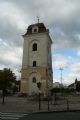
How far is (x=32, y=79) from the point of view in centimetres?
6975

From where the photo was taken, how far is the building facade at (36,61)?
225 ft

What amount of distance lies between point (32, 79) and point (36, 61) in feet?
18.0

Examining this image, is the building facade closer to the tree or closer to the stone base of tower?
the stone base of tower

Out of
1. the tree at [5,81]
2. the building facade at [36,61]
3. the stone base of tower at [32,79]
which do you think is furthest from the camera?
the building facade at [36,61]

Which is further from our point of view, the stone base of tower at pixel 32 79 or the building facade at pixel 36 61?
the building facade at pixel 36 61

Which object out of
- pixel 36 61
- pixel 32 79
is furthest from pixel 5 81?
pixel 36 61

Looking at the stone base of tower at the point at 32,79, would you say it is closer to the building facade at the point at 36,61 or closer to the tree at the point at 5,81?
the building facade at the point at 36,61

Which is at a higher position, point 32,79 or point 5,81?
point 32,79

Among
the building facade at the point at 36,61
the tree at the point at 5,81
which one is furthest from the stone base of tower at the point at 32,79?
the tree at the point at 5,81

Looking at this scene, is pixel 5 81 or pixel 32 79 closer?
pixel 5 81

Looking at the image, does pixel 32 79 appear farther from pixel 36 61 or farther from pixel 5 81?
pixel 5 81

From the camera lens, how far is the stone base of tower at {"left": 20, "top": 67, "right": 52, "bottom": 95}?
67875 millimetres

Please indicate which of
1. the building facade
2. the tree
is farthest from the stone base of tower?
the tree

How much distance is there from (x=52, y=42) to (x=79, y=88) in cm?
4056
